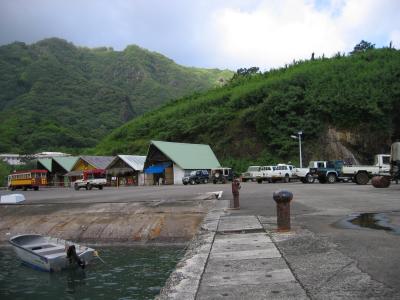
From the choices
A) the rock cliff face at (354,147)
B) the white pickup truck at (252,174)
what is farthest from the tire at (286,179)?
the rock cliff face at (354,147)

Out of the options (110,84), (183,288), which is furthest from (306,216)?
(110,84)

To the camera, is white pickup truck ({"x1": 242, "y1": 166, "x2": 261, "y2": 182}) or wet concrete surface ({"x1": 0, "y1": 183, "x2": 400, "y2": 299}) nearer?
wet concrete surface ({"x1": 0, "y1": 183, "x2": 400, "y2": 299})

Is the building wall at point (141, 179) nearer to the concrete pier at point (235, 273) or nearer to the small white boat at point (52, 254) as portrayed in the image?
the small white boat at point (52, 254)

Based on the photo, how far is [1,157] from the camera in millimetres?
100312

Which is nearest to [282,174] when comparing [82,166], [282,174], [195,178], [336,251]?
[282,174]

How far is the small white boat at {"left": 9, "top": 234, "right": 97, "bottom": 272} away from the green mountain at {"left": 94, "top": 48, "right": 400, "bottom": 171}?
56288 millimetres

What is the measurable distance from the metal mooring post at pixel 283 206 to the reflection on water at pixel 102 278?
3187 millimetres

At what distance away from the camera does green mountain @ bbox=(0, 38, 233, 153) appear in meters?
111

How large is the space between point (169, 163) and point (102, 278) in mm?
51490

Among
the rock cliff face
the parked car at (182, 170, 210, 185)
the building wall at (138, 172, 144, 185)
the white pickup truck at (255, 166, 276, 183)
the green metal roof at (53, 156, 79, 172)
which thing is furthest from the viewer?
the green metal roof at (53, 156, 79, 172)

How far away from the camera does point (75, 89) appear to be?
134 meters

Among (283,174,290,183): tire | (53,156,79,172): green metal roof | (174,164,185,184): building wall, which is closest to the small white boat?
(283,174,290,183): tire

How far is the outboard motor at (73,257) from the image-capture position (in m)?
11.7

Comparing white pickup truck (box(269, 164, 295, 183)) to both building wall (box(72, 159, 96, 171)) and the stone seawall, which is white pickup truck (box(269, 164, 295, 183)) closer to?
the stone seawall
